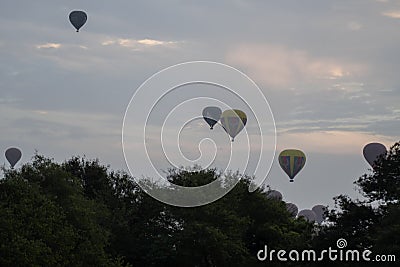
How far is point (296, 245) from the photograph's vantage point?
160 ft

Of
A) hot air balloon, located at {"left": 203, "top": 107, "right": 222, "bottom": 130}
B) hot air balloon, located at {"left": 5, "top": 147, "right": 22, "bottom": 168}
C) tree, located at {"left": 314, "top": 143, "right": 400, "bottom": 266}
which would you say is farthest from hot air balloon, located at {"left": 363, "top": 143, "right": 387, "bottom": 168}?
hot air balloon, located at {"left": 5, "top": 147, "right": 22, "bottom": 168}

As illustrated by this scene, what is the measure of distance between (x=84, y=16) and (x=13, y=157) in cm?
2287

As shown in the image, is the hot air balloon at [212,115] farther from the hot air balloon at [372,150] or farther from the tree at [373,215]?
the tree at [373,215]

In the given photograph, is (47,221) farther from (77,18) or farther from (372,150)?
(372,150)

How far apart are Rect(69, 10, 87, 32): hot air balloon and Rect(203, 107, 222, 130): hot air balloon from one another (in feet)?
46.3

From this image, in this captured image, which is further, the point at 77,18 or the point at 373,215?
the point at 77,18

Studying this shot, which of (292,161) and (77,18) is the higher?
(77,18)

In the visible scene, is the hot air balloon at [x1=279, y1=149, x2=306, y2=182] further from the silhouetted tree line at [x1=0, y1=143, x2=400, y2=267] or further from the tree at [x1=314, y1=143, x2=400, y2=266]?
the tree at [x1=314, y1=143, x2=400, y2=266]

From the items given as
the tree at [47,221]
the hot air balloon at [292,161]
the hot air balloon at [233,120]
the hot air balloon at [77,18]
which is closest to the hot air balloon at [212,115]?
the hot air balloon at [233,120]

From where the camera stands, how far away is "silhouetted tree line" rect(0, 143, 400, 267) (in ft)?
141

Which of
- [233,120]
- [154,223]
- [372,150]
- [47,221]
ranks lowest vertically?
[47,221]

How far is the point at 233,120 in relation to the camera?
243 ft

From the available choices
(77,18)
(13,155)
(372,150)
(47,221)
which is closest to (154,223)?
(47,221)

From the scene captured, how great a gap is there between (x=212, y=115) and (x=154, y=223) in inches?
708
